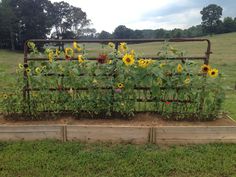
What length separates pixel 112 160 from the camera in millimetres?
3395

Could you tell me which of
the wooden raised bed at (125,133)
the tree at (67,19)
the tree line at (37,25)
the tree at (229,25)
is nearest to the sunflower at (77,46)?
the wooden raised bed at (125,133)

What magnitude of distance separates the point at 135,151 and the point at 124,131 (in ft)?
1.15

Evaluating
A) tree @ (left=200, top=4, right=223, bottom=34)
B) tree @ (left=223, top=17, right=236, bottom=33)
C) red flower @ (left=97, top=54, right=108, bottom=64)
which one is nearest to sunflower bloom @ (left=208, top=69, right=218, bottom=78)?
red flower @ (left=97, top=54, right=108, bottom=64)

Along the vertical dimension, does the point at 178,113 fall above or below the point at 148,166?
above

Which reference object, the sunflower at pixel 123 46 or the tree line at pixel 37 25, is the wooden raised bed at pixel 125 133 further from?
the tree line at pixel 37 25

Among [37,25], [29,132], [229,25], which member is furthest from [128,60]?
[229,25]

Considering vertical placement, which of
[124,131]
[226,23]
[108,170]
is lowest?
[108,170]

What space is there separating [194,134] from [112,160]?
4.02 feet

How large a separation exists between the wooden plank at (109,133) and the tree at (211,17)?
174 ft

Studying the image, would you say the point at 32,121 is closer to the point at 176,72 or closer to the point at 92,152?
the point at 92,152

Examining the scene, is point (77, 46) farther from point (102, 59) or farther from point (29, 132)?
point (29, 132)

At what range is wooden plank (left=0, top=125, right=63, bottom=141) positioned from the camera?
12.8 ft

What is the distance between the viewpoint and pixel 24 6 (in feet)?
122

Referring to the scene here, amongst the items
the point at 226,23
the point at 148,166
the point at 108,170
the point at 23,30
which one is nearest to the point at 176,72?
the point at 148,166
